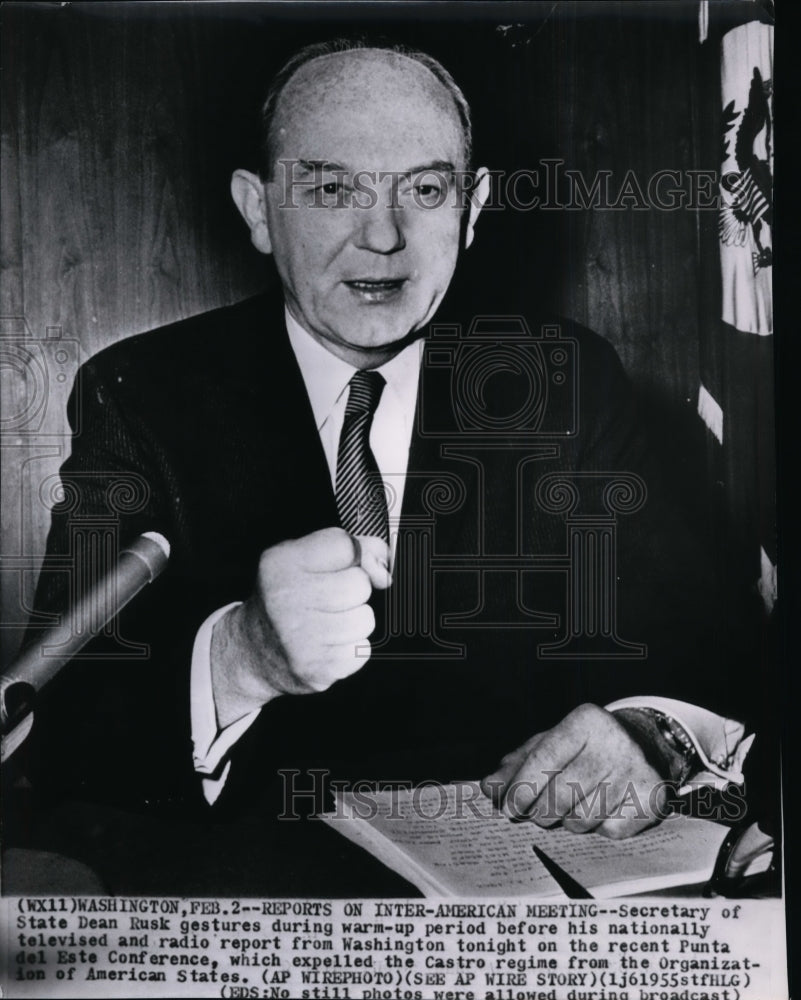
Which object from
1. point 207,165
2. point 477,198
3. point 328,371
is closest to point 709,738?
point 328,371

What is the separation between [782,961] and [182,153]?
70.0 inches

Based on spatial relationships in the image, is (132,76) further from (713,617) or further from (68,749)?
(713,617)

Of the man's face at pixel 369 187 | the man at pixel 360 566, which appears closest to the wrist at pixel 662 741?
the man at pixel 360 566

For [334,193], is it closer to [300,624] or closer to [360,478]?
[360,478]

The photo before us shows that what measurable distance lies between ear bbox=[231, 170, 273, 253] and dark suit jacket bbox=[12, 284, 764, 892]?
0.46 ft

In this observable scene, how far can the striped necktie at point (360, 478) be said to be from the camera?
1.78 m

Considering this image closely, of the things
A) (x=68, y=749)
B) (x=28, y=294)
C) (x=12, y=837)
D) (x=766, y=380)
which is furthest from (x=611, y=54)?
(x=12, y=837)

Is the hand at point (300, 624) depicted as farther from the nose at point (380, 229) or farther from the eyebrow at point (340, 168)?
→ the eyebrow at point (340, 168)

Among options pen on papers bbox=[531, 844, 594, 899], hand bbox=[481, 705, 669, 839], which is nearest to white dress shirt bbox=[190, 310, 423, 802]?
hand bbox=[481, 705, 669, 839]

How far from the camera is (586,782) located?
1.77 m

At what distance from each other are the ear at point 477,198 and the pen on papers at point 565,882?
109 centimetres

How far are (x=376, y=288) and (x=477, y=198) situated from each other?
0.78 ft

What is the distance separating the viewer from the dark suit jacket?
177 centimetres

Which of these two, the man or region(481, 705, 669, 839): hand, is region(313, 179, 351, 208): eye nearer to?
the man
